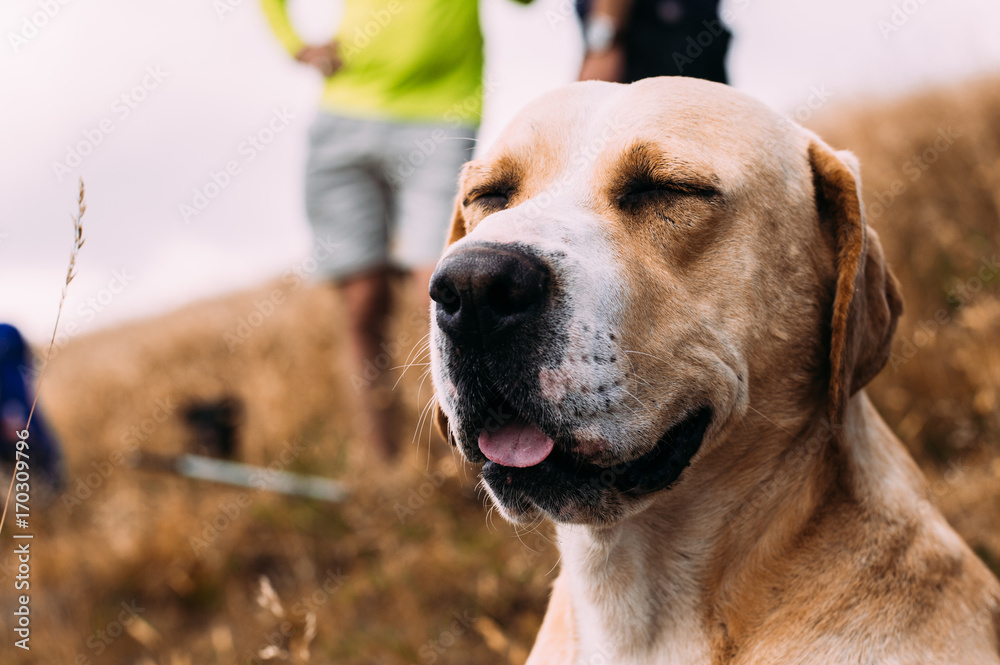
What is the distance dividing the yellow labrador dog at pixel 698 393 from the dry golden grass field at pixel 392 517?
1.56 ft

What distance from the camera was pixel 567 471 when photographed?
1.60 meters

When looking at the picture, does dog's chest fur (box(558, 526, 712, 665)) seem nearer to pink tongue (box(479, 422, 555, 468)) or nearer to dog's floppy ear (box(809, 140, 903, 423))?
pink tongue (box(479, 422, 555, 468))

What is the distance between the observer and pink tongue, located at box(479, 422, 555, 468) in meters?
1.59

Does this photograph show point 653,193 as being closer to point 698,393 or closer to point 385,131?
point 698,393

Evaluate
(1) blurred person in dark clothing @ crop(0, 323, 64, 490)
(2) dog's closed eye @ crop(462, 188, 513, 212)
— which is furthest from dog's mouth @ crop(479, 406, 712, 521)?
(1) blurred person in dark clothing @ crop(0, 323, 64, 490)

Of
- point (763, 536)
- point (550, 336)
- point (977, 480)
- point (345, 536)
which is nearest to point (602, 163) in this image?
point (550, 336)

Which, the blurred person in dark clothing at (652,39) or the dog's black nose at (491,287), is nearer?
the dog's black nose at (491,287)

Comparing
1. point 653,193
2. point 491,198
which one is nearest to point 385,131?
point 491,198

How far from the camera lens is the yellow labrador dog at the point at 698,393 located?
1529 mm

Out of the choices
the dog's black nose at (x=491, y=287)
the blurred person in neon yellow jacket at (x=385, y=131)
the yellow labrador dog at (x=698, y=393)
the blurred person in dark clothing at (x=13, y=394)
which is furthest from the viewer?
the blurred person in dark clothing at (x=13, y=394)

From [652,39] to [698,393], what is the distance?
1.64m

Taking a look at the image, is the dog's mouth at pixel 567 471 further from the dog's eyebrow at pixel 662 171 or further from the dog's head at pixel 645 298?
the dog's eyebrow at pixel 662 171

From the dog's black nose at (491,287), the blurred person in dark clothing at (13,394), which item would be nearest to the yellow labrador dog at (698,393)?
the dog's black nose at (491,287)

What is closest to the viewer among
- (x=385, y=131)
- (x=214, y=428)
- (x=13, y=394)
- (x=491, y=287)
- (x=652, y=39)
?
(x=491, y=287)
